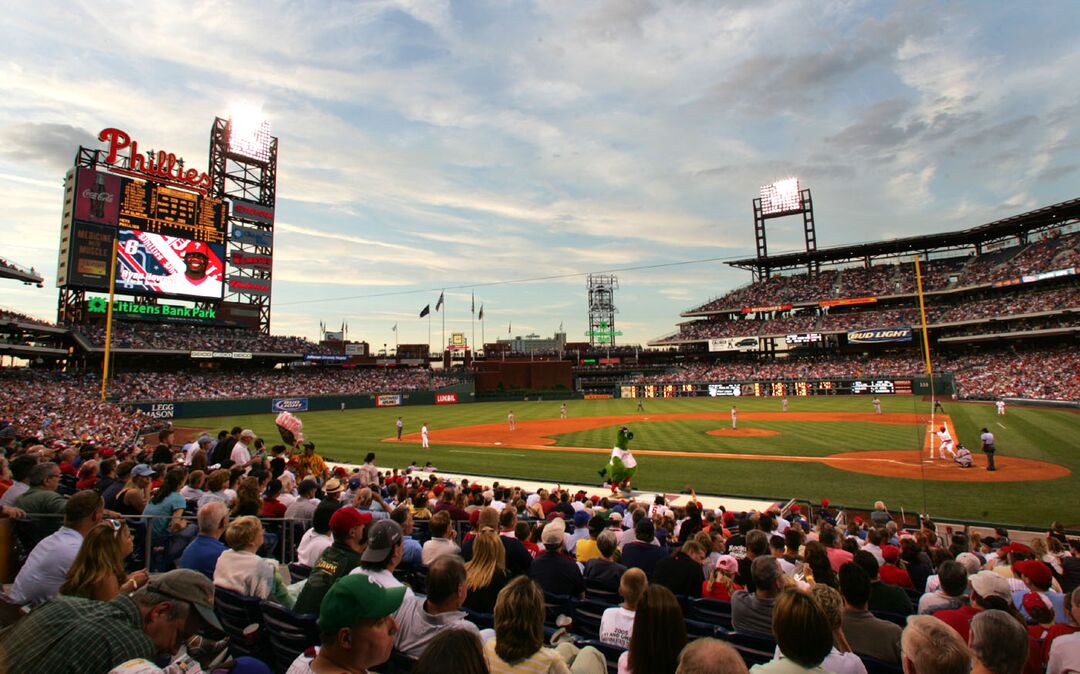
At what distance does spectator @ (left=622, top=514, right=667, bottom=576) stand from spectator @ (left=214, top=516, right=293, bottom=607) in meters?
3.94

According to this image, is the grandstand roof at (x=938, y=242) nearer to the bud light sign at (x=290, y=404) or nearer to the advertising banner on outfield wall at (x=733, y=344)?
the advertising banner on outfield wall at (x=733, y=344)

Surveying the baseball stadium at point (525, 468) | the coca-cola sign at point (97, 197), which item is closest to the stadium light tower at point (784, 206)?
the baseball stadium at point (525, 468)

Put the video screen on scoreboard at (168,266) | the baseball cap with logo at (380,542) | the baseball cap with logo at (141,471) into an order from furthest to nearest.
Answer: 1. the video screen on scoreboard at (168,266)
2. the baseball cap with logo at (141,471)
3. the baseball cap with logo at (380,542)

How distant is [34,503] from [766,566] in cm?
→ 779

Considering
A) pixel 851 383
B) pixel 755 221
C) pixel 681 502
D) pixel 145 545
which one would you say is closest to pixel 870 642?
pixel 145 545

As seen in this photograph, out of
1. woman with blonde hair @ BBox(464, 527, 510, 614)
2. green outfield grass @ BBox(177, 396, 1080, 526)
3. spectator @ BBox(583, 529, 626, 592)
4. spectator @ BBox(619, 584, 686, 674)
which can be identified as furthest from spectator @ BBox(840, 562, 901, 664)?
green outfield grass @ BBox(177, 396, 1080, 526)

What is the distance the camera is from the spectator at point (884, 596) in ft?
18.2

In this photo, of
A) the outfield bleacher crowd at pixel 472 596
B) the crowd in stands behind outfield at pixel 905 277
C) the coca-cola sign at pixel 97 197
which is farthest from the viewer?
the crowd in stands behind outfield at pixel 905 277

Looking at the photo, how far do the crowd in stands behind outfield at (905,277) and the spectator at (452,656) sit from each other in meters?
71.1

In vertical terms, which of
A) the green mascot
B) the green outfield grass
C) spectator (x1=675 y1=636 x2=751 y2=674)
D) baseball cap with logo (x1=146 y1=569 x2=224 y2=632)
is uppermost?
spectator (x1=675 y1=636 x2=751 y2=674)

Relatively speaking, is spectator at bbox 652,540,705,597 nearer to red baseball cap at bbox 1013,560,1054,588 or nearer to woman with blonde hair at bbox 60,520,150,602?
red baseball cap at bbox 1013,560,1054,588

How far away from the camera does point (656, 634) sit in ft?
9.74

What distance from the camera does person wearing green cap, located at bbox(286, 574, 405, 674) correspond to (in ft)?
8.41

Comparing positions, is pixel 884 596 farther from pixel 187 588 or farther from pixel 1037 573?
pixel 187 588
